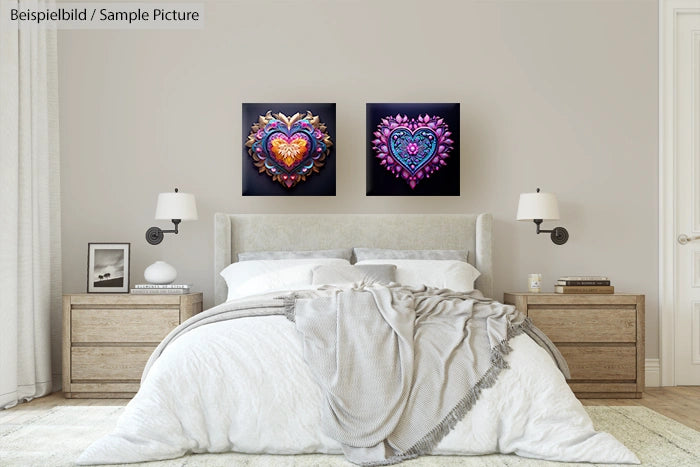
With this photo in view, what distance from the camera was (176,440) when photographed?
9.16ft

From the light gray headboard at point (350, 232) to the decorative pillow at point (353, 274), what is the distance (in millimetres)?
508

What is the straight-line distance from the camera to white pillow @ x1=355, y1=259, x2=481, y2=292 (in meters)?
4.43

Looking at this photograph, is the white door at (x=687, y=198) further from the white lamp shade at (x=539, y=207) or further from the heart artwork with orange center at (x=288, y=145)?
the heart artwork with orange center at (x=288, y=145)

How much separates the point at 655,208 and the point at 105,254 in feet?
12.6

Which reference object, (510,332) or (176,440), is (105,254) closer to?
(176,440)

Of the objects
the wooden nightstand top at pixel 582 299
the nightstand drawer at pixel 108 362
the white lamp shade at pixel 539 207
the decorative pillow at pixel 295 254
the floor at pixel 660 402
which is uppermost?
the white lamp shade at pixel 539 207

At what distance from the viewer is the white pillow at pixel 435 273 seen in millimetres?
4432

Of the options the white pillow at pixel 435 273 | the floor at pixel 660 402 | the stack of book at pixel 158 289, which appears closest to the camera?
the floor at pixel 660 402

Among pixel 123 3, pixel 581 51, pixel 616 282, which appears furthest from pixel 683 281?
pixel 123 3

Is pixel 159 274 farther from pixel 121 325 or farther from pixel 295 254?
pixel 295 254

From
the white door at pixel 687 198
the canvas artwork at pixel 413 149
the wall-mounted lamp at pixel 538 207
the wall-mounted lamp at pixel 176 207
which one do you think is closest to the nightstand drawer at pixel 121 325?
the wall-mounted lamp at pixel 176 207

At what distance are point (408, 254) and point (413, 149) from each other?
77 centimetres

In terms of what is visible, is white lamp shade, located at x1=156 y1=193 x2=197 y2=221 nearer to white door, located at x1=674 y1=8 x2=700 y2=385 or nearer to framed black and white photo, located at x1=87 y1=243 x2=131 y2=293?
framed black and white photo, located at x1=87 y1=243 x2=131 y2=293

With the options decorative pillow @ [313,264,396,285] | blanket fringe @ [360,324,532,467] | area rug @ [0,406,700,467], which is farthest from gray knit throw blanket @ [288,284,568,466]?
decorative pillow @ [313,264,396,285]
